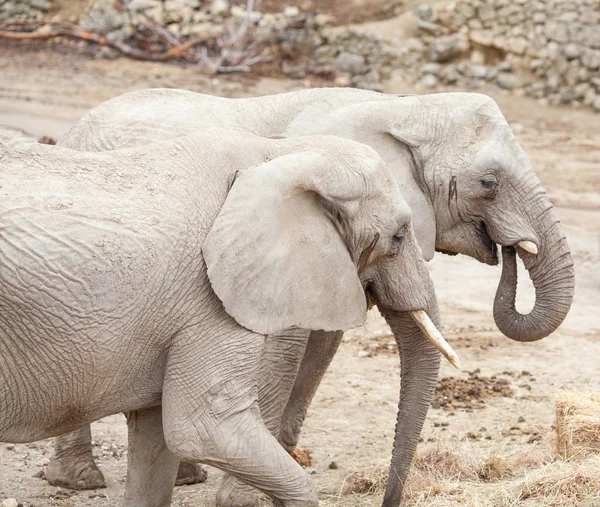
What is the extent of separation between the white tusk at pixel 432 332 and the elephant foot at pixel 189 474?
179cm

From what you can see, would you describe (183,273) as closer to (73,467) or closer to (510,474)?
(73,467)

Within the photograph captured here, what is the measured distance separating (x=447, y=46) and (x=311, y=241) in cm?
1484

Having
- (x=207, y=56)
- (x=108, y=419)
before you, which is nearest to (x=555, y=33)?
(x=207, y=56)

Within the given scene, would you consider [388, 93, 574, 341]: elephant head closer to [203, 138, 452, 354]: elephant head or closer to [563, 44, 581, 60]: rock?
[203, 138, 452, 354]: elephant head

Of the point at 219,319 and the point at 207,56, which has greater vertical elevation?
the point at 219,319

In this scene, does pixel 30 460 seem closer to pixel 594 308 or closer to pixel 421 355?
pixel 421 355

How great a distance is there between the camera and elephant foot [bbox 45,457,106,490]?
6.17 metres

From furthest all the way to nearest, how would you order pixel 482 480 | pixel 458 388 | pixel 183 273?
pixel 458 388 < pixel 482 480 < pixel 183 273

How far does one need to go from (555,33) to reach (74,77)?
23.1 feet

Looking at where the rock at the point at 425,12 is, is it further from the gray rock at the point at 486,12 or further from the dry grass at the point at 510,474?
the dry grass at the point at 510,474

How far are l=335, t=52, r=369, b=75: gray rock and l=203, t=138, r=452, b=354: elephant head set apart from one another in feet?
46.8

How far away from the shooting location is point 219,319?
446 centimetres

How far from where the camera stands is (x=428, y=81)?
18672 millimetres

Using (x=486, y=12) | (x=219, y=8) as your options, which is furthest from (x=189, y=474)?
(x=219, y=8)
